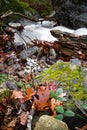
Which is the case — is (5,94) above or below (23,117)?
above

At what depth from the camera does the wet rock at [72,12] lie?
13.3m

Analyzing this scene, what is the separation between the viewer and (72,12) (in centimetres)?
1346

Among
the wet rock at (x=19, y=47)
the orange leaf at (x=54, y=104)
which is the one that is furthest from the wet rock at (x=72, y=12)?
the orange leaf at (x=54, y=104)

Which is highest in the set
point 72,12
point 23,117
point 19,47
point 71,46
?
point 23,117

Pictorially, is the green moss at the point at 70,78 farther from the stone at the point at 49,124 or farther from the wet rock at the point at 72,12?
the wet rock at the point at 72,12

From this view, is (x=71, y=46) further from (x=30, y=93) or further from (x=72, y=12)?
(x=30, y=93)

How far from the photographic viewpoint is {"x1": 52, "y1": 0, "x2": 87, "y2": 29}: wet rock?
13.3 meters

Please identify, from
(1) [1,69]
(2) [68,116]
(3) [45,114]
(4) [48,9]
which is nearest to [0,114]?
(3) [45,114]

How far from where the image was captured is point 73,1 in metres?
13.3

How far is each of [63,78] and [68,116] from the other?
597 millimetres

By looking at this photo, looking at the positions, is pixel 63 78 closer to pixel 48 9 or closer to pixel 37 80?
pixel 37 80

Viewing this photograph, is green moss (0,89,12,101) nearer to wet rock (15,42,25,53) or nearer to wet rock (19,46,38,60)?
wet rock (19,46,38,60)

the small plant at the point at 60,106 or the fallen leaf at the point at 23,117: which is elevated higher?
the small plant at the point at 60,106

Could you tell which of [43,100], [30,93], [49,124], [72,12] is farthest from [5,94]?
[72,12]
